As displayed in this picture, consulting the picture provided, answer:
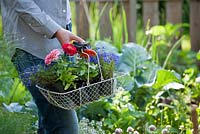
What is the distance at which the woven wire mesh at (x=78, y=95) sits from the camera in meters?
2.77


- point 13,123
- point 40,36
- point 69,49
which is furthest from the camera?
point 13,123

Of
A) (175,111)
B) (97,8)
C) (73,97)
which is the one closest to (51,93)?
(73,97)

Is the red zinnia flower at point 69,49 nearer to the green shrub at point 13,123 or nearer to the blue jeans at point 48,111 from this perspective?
the blue jeans at point 48,111

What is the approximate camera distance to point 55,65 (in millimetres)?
2834

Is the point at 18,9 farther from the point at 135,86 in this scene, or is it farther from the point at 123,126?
the point at 135,86

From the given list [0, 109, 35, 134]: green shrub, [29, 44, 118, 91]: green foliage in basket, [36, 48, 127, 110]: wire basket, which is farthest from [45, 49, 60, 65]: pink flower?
[0, 109, 35, 134]: green shrub

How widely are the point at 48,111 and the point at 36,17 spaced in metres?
0.48

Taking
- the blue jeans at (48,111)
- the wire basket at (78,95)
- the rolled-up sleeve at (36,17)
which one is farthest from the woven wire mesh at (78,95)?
the rolled-up sleeve at (36,17)

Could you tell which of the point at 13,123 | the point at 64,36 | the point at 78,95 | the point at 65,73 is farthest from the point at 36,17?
the point at 13,123

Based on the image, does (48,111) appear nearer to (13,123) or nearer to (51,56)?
(13,123)

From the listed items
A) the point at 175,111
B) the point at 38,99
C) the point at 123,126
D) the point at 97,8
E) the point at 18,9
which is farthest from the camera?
the point at 97,8

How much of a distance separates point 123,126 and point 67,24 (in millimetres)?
1163

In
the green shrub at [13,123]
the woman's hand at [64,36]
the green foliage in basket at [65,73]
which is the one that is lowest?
the green shrub at [13,123]

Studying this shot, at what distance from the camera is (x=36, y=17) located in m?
2.75
